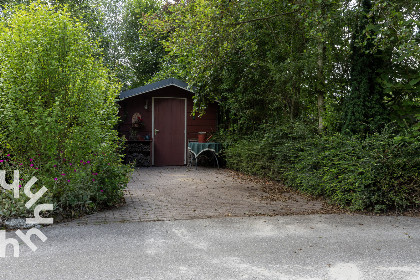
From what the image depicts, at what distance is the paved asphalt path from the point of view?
315cm

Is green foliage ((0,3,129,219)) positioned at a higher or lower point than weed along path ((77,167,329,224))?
higher

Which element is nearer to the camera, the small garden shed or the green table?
the green table

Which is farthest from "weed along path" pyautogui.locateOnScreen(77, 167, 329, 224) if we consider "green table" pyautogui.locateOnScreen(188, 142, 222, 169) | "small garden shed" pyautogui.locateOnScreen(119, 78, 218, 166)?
"small garden shed" pyautogui.locateOnScreen(119, 78, 218, 166)

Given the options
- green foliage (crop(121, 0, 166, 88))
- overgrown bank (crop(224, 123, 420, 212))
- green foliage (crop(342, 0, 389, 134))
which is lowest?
overgrown bank (crop(224, 123, 420, 212))

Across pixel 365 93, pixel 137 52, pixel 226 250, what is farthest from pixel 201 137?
pixel 137 52

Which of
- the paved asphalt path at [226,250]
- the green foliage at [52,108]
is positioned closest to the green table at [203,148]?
the green foliage at [52,108]

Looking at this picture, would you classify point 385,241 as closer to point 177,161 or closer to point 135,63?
point 177,161

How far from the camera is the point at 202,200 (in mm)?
6461

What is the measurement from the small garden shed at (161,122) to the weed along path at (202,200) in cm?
306

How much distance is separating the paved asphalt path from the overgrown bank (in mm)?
519

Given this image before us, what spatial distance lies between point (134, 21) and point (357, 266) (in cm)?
2290

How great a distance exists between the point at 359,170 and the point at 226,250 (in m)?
2.77

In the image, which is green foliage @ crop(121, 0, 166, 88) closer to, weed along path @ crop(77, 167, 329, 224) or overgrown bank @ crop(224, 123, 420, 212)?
weed along path @ crop(77, 167, 329, 224)

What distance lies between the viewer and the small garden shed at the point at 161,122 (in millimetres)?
12078
